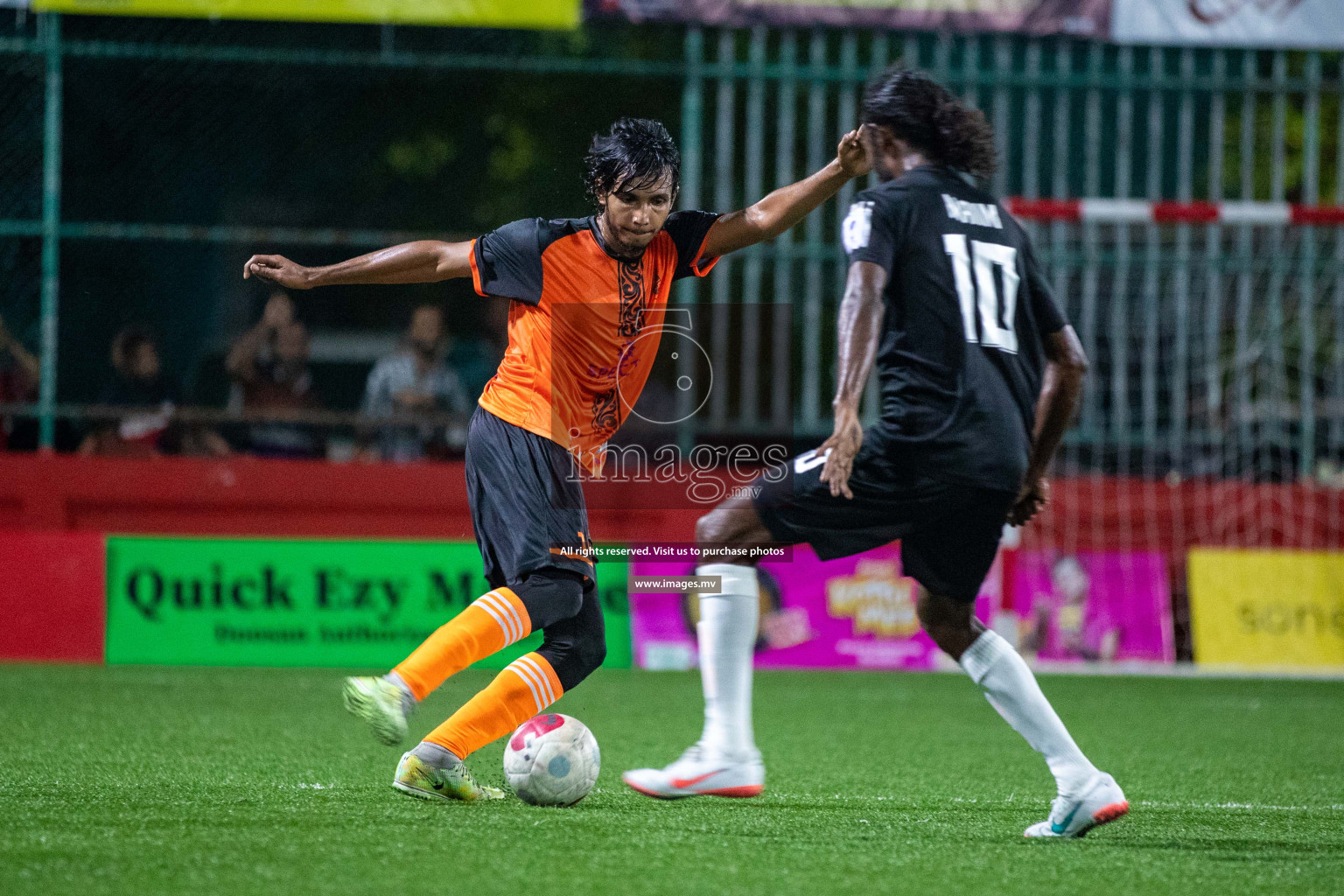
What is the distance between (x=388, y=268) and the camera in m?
4.46

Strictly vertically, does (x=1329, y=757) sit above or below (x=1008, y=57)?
below

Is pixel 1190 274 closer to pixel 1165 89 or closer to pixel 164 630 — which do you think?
pixel 1165 89

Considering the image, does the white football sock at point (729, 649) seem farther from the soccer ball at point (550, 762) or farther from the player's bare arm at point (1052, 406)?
the player's bare arm at point (1052, 406)

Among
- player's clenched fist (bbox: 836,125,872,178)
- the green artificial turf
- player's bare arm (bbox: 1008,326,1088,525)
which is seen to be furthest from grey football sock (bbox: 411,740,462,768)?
player's clenched fist (bbox: 836,125,872,178)

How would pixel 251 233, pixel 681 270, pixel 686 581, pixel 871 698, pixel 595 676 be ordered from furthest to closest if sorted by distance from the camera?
1. pixel 251 233
2. pixel 595 676
3. pixel 871 698
4. pixel 686 581
5. pixel 681 270

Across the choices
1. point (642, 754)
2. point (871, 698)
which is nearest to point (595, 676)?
point (871, 698)

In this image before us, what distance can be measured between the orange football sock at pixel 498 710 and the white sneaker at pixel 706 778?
505 millimetres

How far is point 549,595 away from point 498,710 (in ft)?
1.18

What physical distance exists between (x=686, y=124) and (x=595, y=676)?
13.1 feet

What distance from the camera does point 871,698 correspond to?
334 inches

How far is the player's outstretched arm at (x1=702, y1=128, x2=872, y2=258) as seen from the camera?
4.63 meters

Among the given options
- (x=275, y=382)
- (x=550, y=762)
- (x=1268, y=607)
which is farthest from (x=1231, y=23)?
(x=550, y=762)

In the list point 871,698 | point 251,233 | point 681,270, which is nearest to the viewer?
point 681,270

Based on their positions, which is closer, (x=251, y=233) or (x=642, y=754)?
(x=642, y=754)
